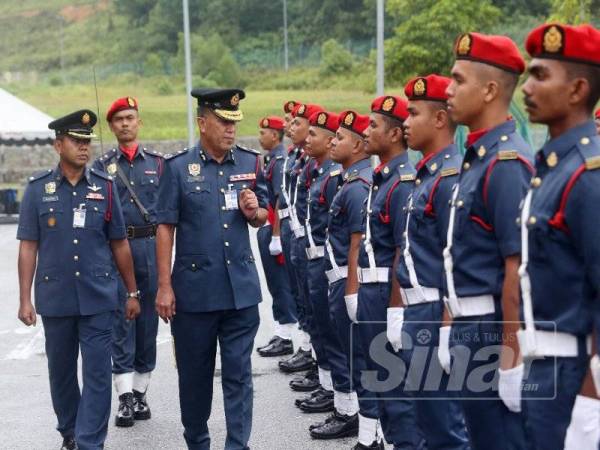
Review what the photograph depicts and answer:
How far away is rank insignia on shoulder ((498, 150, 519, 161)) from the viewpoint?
13.5ft

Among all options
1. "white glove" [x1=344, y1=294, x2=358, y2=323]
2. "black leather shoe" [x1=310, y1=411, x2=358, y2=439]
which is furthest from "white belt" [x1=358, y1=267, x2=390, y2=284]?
"black leather shoe" [x1=310, y1=411, x2=358, y2=439]

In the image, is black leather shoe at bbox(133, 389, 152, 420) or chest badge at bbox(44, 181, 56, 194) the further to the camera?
black leather shoe at bbox(133, 389, 152, 420)

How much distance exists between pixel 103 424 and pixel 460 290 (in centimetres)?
300

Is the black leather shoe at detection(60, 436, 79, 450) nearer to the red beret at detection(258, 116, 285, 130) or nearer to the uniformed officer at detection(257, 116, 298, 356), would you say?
the uniformed officer at detection(257, 116, 298, 356)

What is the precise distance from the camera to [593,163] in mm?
3352

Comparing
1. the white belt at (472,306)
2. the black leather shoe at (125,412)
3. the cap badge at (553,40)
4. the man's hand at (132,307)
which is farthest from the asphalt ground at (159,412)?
the cap badge at (553,40)

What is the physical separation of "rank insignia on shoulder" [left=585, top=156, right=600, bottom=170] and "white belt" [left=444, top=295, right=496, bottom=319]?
927mm

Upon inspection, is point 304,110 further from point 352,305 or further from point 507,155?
point 507,155

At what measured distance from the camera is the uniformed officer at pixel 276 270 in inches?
387

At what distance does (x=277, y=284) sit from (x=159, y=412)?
8.45 ft

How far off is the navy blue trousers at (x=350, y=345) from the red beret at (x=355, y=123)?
3.41ft

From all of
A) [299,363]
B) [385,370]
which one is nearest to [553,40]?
[385,370]

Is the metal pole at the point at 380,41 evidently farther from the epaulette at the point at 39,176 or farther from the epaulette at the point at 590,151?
the epaulette at the point at 590,151

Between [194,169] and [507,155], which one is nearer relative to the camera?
[507,155]
